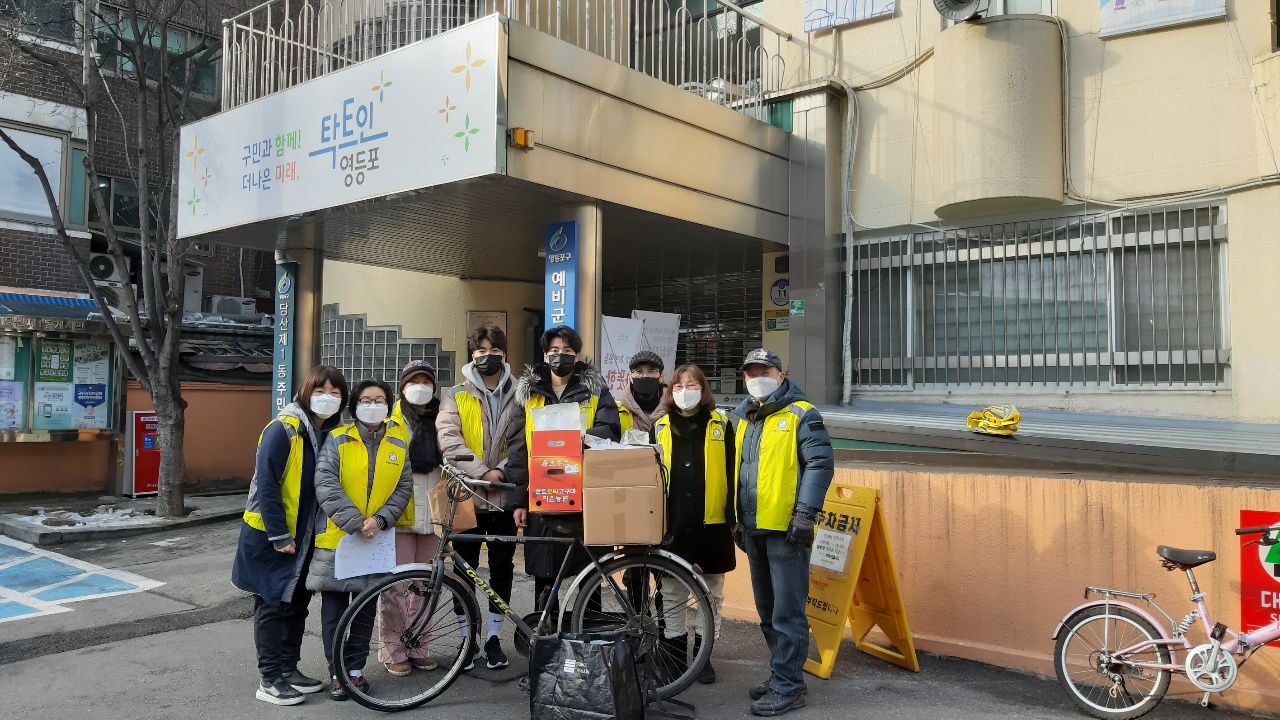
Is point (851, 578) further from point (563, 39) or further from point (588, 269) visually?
point (563, 39)

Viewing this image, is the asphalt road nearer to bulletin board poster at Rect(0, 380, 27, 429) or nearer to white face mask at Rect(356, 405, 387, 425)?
white face mask at Rect(356, 405, 387, 425)

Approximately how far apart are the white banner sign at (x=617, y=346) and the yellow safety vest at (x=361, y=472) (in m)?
3.17

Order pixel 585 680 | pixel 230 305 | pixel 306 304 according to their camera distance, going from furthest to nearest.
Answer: pixel 230 305 → pixel 306 304 → pixel 585 680

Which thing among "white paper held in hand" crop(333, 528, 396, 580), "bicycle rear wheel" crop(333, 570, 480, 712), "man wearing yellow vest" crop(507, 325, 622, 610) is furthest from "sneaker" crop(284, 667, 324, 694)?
"man wearing yellow vest" crop(507, 325, 622, 610)

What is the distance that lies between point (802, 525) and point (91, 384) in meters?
12.7

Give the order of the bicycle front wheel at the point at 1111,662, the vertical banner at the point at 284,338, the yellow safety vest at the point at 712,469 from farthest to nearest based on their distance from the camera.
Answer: the vertical banner at the point at 284,338 < the yellow safety vest at the point at 712,469 < the bicycle front wheel at the point at 1111,662

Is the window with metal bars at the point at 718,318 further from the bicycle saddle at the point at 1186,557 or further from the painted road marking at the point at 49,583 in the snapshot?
the painted road marking at the point at 49,583

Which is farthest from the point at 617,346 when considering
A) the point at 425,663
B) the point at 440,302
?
the point at 440,302

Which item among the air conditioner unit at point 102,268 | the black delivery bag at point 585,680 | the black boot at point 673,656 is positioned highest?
the air conditioner unit at point 102,268

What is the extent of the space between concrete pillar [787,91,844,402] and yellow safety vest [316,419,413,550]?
501cm

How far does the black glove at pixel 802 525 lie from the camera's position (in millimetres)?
4582

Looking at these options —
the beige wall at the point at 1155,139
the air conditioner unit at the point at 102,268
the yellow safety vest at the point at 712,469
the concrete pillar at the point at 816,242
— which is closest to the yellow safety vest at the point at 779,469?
the yellow safety vest at the point at 712,469

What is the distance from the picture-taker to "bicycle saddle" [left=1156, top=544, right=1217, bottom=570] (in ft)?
14.7

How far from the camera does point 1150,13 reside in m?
7.41
